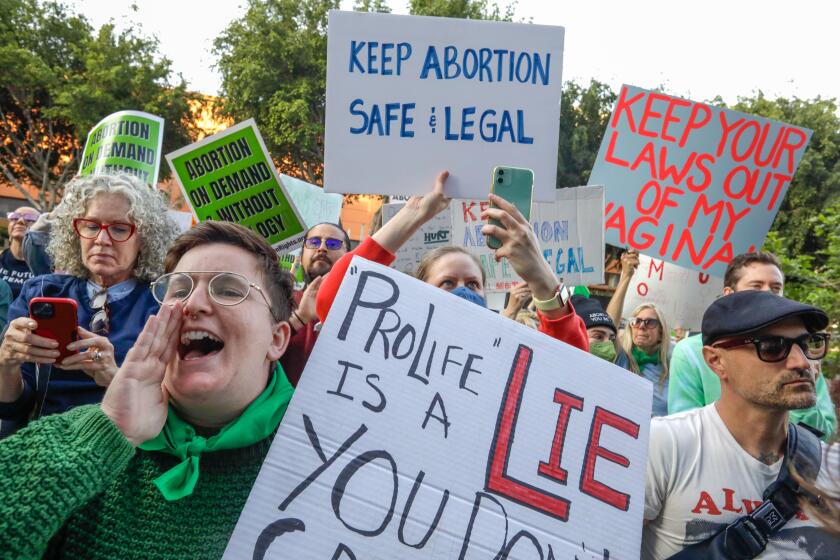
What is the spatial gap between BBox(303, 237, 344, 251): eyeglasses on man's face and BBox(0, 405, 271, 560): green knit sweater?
2.27m

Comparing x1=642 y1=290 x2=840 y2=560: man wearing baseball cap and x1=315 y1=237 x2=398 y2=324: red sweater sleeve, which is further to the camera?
x1=315 y1=237 x2=398 y2=324: red sweater sleeve

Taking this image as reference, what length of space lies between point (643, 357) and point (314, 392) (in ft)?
13.1

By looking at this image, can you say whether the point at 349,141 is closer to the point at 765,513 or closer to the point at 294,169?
the point at 765,513

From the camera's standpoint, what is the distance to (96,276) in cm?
275

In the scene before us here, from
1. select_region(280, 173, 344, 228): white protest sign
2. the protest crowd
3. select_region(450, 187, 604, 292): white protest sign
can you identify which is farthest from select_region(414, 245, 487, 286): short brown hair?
select_region(280, 173, 344, 228): white protest sign

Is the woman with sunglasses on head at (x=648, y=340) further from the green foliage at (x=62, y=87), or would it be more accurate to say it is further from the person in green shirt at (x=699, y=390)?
the green foliage at (x=62, y=87)

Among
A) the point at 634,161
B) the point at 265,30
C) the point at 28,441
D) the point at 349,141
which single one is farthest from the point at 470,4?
the point at 28,441

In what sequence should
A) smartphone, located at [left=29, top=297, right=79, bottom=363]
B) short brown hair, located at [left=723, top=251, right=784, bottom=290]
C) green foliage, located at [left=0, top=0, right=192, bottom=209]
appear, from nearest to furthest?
smartphone, located at [left=29, top=297, right=79, bottom=363], short brown hair, located at [left=723, top=251, right=784, bottom=290], green foliage, located at [left=0, top=0, right=192, bottom=209]

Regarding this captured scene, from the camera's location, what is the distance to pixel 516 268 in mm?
2078

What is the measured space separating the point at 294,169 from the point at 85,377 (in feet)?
69.9

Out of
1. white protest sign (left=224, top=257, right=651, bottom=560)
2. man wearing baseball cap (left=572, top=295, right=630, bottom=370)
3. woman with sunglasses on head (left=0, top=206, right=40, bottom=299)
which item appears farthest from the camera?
woman with sunglasses on head (left=0, top=206, right=40, bottom=299)

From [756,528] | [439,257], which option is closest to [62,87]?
[439,257]

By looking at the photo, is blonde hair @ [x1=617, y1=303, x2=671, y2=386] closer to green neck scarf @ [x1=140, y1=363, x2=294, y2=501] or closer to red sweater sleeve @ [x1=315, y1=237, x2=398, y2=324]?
red sweater sleeve @ [x1=315, y1=237, x2=398, y2=324]

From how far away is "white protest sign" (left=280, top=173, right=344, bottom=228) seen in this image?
21.4 feet
